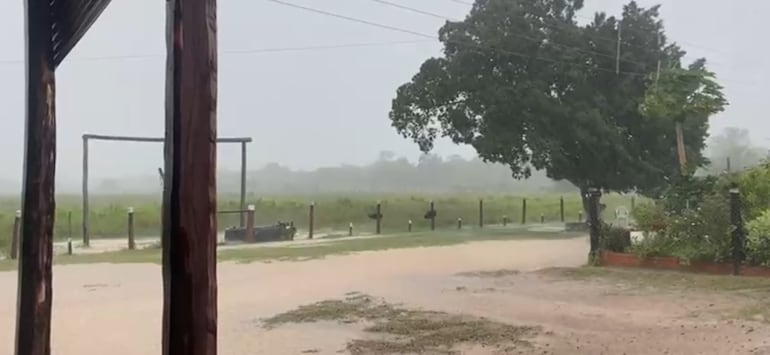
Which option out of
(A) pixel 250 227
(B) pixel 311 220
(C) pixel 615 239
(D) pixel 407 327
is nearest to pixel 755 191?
(C) pixel 615 239

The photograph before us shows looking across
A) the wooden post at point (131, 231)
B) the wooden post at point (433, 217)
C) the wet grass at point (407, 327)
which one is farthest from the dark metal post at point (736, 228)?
the wooden post at point (433, 217)

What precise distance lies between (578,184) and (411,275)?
5.52 metres

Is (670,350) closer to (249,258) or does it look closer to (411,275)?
(411,275)

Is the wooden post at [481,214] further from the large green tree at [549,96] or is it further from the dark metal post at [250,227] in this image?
the dark metal post at [250,227]

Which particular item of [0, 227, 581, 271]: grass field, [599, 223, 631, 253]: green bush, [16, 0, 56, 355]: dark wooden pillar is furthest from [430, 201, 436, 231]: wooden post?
[16, 0, 56, 355]: dark wooden pillar

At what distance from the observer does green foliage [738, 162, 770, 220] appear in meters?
5.22

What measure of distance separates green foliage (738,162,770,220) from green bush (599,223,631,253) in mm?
791

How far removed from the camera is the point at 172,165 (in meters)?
0.99

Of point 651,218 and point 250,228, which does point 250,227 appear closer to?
point 250,228

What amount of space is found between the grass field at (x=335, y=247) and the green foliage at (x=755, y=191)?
301cm

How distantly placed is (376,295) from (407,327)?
980 millimetres

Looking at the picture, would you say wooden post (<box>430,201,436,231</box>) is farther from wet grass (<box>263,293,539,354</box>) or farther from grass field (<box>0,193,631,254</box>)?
wet grass (<box>263,293,539,354</box>)

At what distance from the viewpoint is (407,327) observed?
3.43 meters

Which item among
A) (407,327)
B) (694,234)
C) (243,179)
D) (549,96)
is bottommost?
(407,327)
